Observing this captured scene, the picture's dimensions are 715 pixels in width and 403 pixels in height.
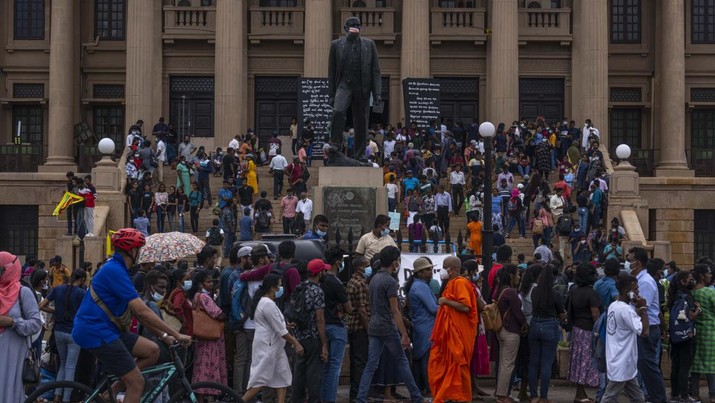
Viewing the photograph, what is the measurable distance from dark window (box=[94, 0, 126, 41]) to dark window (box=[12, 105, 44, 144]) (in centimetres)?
345

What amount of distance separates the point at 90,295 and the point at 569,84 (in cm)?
3658

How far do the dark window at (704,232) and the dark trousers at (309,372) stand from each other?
99.6 feet

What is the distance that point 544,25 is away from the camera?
48281 millimetres

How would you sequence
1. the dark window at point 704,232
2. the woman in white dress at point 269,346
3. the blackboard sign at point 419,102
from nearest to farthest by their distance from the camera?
the woman in white dress at point 269,346 < the blackboard sign at point 419,102 < the dark window at point 704,232

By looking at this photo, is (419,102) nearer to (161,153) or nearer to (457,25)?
(457,25)

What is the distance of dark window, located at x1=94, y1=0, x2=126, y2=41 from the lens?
4934 cm

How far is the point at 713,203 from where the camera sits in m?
45.3

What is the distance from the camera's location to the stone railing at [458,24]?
48188 mm

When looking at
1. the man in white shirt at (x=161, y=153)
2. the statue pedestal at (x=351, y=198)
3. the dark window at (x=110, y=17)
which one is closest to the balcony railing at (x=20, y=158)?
the dark window at (x=110, y=17)

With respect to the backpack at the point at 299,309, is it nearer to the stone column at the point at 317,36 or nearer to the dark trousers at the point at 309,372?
the dark trousers at the point at 309,372

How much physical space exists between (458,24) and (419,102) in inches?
278

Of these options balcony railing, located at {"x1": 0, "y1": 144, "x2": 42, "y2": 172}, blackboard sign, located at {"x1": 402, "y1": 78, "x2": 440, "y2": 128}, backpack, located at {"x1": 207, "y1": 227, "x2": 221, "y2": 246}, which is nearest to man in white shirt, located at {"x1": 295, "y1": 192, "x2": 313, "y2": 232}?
backpack, located at {"x1": 207, "y1": 227, "x2": 221, "y2": 246}

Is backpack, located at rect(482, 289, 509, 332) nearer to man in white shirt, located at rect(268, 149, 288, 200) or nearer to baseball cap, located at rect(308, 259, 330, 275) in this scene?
baseball cap, located at rect(308, 259, 330, 275)

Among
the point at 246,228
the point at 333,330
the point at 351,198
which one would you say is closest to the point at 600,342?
the point at 333,330
